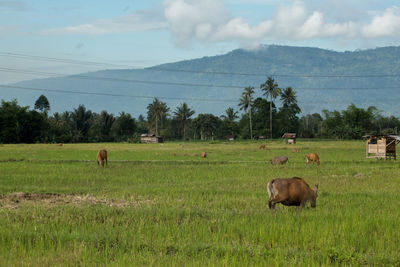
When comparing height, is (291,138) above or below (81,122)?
below

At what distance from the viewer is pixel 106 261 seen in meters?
7.50

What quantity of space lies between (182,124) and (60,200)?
11962 centimetres

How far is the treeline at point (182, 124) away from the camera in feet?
261

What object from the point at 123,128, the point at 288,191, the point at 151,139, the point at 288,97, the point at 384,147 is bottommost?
the point at 288,191

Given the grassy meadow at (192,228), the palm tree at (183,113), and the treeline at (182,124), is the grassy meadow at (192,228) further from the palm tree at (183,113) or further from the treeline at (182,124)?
the palm tree at (183,113)

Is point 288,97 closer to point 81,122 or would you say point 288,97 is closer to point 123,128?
point 123,128

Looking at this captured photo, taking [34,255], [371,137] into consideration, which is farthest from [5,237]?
[371,137]

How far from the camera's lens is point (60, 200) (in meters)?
14.2

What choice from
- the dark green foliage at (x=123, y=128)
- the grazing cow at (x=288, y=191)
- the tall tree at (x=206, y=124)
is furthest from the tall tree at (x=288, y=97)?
the grazing cow at (x=288, y=191)

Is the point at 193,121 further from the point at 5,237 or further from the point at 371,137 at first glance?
the point at 5,237

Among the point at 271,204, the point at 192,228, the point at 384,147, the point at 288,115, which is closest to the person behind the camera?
the point at 192,228

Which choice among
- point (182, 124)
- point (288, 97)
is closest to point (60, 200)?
point (288, 97)

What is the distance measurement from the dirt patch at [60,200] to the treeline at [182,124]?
65.0m

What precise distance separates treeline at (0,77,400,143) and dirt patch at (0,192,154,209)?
213 ft
